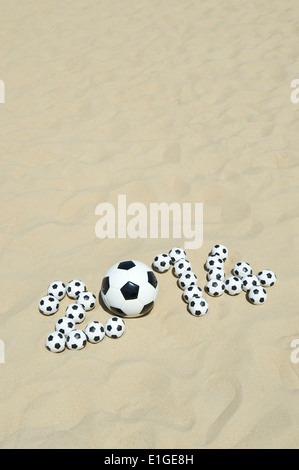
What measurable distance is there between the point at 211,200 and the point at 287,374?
1857mm

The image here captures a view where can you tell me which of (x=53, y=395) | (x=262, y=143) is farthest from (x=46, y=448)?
(x=262, y=143)

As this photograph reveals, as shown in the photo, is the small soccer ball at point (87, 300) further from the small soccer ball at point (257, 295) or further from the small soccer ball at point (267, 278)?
the small soccer ball at point (267, 278)

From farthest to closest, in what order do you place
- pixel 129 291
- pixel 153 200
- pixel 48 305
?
pixel 153 200 < pixel 48 305 < pixel 129 291

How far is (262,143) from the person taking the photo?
4.62 metres

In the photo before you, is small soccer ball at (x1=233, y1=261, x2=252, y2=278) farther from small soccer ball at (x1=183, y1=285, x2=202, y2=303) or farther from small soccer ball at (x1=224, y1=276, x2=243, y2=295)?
small soccer ball at (x1=183, y1=285, x2=202, y2=303)

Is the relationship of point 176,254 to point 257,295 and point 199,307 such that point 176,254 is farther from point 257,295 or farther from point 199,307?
point 257,295

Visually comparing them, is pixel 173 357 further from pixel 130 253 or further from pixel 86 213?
pixel 86 213

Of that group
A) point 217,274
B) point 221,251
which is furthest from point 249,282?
point 221,251

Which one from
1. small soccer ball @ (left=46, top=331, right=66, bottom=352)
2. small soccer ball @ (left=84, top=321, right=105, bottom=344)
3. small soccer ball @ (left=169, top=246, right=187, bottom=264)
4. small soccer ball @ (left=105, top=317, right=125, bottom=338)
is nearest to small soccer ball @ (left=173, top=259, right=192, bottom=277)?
small soccer ball @ (left=169, top=246, right=187, bottom=264)

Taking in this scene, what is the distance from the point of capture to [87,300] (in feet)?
9.91

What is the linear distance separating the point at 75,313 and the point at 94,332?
8.7 inches

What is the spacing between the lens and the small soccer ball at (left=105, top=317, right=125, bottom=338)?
284 cm

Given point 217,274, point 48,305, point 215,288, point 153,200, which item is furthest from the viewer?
point 153,200

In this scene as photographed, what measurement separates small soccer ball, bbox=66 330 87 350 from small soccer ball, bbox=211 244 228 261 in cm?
127
